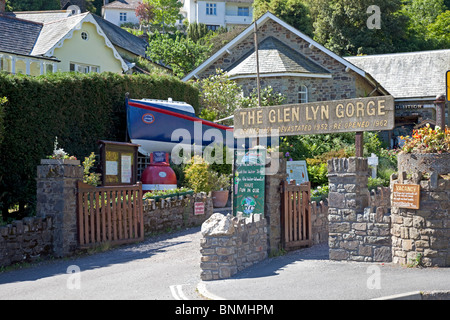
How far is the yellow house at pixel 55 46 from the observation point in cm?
2652

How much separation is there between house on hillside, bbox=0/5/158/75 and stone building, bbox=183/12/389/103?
16.5ft

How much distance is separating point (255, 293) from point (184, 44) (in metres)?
38.0

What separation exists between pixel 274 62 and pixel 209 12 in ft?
164

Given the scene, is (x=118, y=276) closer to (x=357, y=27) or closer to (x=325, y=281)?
(x=325, y=281)

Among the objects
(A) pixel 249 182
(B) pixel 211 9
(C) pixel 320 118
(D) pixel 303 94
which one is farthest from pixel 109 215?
(B) pixel 211 9

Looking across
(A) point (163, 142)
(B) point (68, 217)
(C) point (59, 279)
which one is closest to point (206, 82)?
(A) point (163, 142)

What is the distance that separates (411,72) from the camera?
3591 centimetres

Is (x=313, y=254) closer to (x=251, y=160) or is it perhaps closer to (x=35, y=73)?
(x=251, y=160)

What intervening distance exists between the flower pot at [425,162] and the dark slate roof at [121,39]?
107 feet

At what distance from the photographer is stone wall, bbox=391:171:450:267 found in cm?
1031

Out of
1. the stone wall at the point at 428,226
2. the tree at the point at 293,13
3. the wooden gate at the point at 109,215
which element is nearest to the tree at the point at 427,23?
the tree at the point at 293,13

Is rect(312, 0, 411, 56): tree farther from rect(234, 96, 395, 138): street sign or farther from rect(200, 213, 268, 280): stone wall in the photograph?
rect(200, 213, 268, 280): stone wall

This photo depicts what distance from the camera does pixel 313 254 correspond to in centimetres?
1252

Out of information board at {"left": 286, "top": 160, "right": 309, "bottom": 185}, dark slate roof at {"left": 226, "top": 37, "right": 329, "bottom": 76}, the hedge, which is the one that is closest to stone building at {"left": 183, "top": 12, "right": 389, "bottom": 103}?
dark slate roof at {"left": 226, "top": 37, "right": 329, "bottom": 76}
